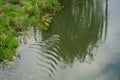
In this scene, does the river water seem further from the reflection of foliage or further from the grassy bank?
the grassy bank

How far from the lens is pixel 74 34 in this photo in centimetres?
2234

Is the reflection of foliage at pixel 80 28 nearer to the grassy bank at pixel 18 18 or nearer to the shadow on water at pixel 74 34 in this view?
the shadow on water at pixel 74 34

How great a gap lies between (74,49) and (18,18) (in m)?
4.56

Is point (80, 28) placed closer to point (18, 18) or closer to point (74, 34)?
point (74, 34)

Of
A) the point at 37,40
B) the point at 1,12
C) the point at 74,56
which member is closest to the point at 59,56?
the point at 74,56

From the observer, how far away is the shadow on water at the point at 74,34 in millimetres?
18953

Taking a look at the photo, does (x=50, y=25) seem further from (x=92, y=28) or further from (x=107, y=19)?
(x=107, y=19)

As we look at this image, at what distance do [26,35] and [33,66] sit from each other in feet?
13.3

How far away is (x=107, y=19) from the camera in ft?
82.5

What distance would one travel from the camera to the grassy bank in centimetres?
1905

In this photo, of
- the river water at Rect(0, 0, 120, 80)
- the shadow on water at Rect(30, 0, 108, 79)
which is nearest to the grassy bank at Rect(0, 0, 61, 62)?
the river water at Rect(0, 0, 120, 80)

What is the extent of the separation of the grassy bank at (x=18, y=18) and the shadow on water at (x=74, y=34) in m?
0.81

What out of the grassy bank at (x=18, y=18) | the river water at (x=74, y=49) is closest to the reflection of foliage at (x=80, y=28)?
the river water at (x=74, y=49)

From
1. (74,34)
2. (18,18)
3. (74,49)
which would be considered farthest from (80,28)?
(18,18)
